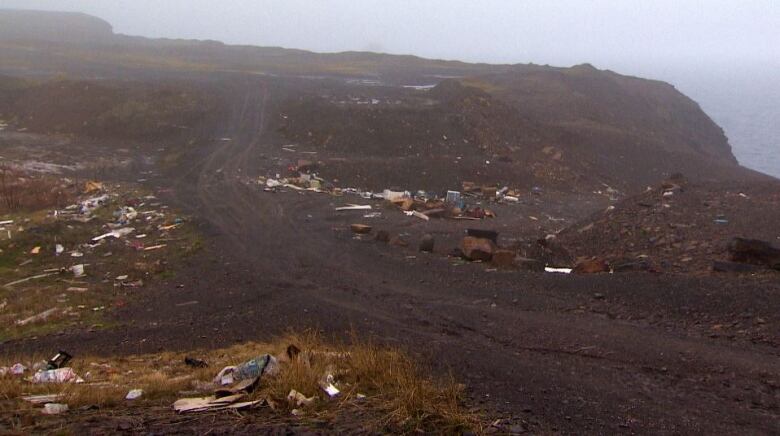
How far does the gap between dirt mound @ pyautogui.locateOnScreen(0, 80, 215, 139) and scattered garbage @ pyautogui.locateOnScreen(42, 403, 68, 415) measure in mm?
20605

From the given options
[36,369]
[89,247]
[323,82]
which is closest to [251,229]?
[89,247]

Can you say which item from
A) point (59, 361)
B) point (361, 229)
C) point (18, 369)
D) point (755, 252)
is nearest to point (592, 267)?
point (755, 252)

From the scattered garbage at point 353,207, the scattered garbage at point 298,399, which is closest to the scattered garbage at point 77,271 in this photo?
the scattered garbage at point 353,207

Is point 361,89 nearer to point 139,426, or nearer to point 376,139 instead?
point 376,139

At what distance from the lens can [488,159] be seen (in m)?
23.8

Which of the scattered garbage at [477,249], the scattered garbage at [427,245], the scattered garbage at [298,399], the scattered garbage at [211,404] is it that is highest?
the scattered garbage at [298,399]

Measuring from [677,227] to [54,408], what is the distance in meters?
10.8

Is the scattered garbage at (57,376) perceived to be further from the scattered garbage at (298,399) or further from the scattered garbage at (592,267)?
the scattered garbage at (592,267)

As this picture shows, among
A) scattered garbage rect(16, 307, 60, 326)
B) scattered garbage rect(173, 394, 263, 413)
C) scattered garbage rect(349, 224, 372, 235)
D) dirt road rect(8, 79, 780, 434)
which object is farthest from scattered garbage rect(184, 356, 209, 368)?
scattered garbage rect(349, 224, 372, 235)

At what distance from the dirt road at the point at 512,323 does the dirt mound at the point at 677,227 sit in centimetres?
181

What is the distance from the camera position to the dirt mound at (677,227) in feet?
35.7

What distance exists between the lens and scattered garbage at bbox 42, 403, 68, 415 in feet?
17.2

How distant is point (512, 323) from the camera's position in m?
8.16

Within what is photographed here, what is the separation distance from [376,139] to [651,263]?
49.0 ft
